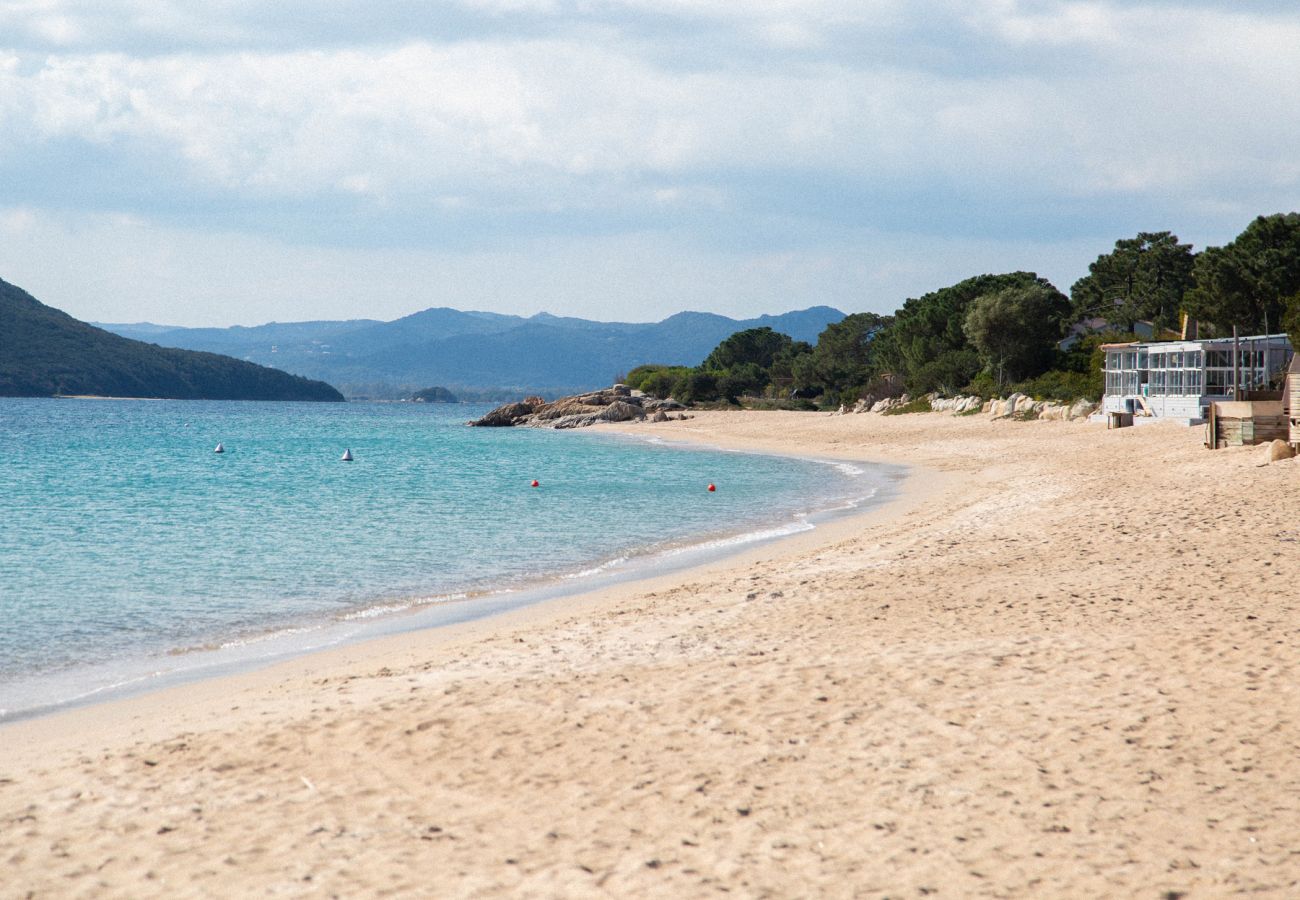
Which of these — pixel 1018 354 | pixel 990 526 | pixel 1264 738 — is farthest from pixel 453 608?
pixel 1018 354

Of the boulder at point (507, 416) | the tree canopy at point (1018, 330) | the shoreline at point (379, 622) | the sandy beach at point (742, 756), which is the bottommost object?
the shoreline at point (379, 622)

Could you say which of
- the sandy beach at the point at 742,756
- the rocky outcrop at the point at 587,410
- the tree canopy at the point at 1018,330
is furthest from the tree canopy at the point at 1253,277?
the rocky outcrop at the point at 587,410

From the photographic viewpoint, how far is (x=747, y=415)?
8281 cm

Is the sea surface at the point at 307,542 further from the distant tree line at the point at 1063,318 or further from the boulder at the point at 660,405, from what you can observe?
the boulder at the point at 660,405

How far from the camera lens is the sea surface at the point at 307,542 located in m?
12.7

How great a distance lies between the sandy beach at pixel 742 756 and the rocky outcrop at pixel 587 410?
7949 cm

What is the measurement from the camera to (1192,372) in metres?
44.5

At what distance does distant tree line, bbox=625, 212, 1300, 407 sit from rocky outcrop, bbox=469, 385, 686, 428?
899 cm

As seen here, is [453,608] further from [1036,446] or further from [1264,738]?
[1036,446]

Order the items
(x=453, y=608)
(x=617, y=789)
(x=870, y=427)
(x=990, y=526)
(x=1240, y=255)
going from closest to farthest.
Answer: (x=617, y=789)
(x=453, y=608)
(x=990, y=526)
(x=1240, y=255)
(x=870, y=427)

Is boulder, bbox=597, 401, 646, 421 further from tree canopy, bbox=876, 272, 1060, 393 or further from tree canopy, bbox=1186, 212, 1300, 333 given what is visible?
tree canopy, bbox=1186, 212, 1300, 333

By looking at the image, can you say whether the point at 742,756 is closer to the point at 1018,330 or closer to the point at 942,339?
the point at 1018,330

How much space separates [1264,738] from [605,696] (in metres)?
4.58

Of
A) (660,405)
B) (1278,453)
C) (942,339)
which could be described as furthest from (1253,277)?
(660,405)
